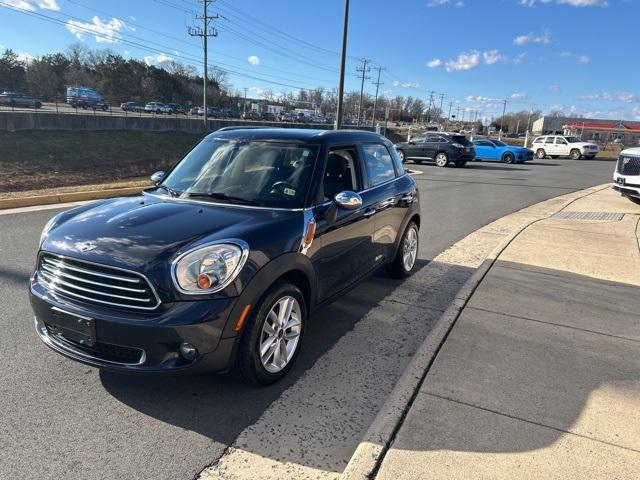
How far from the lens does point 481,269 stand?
6.16 m

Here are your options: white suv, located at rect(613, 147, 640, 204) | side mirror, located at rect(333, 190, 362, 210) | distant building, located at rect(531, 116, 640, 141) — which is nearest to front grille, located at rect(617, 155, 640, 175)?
white suv, located at rect(613, 147, 640, 204)

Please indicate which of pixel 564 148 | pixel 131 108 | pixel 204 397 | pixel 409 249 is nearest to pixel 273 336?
pixel 204 397

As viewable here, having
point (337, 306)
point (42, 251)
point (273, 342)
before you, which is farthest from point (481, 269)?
point (42, 251)

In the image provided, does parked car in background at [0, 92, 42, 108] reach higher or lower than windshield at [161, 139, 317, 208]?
higher

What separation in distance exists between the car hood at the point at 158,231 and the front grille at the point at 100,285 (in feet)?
0.19

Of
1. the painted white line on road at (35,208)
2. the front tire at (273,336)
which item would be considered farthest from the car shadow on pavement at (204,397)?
the painted white line on road at (35,208)

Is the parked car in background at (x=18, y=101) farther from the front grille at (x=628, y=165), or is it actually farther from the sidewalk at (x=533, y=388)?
the sidewalk at (x=533, y=388)

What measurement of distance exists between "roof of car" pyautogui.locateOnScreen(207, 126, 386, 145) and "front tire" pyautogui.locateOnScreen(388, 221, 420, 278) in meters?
1.47

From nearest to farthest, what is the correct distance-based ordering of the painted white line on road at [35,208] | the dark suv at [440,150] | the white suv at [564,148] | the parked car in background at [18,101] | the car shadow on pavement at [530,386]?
the car shadow on pavement at [530,386]
the painted white line on road at [35,208]
the dark suv at [440,150]
the white suv at [564,148]
the parked car in background at [18,101]

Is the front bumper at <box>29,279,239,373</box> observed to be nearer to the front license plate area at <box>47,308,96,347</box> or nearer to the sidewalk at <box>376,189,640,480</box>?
the front license plate area at <box>47,308,96,347</box>

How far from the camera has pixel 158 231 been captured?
3.13m

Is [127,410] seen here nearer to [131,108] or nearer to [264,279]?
[264,279]

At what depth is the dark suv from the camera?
25.5 meters

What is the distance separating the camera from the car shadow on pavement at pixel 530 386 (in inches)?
108
